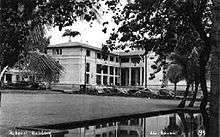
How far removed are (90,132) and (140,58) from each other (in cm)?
324

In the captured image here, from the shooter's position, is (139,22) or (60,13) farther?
(139,22)

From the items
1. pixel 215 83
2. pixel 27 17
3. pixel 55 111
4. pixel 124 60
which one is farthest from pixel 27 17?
pixel 124 60

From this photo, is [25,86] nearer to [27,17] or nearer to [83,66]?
[83,66]

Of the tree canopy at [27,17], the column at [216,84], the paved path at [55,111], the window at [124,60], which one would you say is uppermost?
the window at [124,60]

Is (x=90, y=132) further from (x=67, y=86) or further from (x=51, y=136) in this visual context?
(x=67, y=86)

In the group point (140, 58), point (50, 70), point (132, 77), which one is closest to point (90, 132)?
point (140, 58)

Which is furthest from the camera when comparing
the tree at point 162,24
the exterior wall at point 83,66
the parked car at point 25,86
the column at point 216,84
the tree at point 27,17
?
the exterior wall at point 83,66

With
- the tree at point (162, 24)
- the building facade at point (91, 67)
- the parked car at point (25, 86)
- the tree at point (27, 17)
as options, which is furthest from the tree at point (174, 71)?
the building facade at point (91, 67)

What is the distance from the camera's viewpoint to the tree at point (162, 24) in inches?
374

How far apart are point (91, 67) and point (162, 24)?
69722 mm

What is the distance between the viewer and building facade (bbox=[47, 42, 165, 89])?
244 feet

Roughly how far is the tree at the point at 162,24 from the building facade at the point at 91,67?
51.3m

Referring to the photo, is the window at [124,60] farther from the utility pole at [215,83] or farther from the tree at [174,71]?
the utility pole at [215,83]

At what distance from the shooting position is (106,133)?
42.4ft
